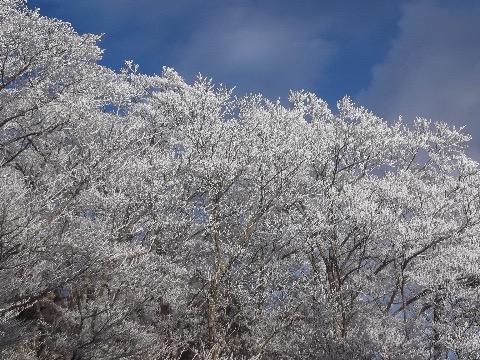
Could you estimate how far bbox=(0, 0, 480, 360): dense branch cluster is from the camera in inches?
463

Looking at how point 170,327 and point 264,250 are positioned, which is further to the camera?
point 264,250

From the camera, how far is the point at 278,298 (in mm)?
15367

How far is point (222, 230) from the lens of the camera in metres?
17.4

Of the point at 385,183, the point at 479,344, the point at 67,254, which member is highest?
the point at 385,183

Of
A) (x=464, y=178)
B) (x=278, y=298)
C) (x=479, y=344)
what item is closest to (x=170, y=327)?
(x=278, y=298)

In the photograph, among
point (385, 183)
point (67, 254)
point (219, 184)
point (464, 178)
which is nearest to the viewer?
point (67, 254)

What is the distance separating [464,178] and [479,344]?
989 cm

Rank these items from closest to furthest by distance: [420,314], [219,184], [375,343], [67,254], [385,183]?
[67,254] < [375,343] < [219,184] < [420,314] < [385,183]

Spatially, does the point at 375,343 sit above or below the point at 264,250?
below

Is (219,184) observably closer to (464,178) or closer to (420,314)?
(420,314)

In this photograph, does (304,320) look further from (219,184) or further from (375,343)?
(219,184)

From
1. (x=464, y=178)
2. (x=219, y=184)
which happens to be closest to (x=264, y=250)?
(x=219, y=184)

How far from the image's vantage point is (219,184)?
1454 cm

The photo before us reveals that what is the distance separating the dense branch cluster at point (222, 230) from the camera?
1175 centimetres
